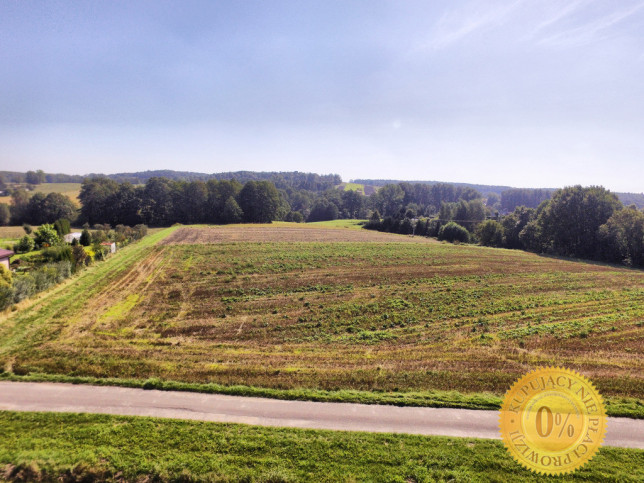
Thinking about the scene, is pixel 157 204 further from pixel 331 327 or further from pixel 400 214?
pixel 331 327

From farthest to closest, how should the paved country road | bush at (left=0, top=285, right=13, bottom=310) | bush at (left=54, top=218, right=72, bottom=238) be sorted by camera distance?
bush at (left=54, top=218, right=72, bottom=238), bush at (left=0, top=285, right=13, bottom=310), the paved country road

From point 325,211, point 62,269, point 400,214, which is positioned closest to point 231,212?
point 325,211

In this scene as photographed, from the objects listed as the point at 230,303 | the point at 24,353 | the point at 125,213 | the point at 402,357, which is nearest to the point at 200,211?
the point at 125,213

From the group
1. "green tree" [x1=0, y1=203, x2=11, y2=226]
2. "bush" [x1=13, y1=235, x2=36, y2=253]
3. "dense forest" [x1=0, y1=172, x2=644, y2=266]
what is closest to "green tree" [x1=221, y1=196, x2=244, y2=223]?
"dense forest" [x1=0, y1=172, x2=644, y2=266]

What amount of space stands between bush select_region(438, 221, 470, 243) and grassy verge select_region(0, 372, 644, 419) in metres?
69.4

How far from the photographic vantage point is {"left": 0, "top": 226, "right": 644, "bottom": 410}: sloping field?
44.2 feet

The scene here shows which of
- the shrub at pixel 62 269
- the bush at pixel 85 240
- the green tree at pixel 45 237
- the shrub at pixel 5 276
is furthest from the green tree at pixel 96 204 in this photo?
the shrub at pixel 5 276

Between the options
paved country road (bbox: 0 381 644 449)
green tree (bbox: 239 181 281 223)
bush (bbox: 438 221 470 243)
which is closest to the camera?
paved country road (bbox: 0 381 644 449)

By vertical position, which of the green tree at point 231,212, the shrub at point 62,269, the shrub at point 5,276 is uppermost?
the green tree at point 231,212

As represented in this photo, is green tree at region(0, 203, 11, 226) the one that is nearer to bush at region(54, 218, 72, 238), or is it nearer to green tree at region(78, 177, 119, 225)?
green tree at region(78, 177, 119, 225)

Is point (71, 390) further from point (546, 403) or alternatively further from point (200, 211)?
point (200, 211)

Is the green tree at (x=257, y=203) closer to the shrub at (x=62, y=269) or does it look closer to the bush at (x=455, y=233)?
the bush at (x=455, y=233)

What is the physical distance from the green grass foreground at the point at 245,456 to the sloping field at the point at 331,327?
2.99m

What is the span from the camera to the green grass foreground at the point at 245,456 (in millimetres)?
7984
